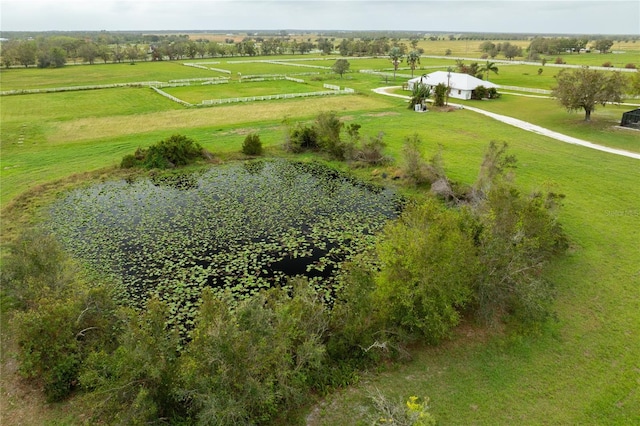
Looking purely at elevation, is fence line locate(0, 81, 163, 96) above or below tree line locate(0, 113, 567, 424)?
above

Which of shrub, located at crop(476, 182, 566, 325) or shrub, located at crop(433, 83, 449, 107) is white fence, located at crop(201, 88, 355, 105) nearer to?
shrub, located at crop(433, 83, 449, 107)

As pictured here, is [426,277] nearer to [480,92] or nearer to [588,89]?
[588,89]

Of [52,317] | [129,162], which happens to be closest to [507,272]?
[52,317]

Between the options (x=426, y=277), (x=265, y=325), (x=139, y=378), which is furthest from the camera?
(x=426, y=277)

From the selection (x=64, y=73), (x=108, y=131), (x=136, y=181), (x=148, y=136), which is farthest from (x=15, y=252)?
(x=64, y=73)

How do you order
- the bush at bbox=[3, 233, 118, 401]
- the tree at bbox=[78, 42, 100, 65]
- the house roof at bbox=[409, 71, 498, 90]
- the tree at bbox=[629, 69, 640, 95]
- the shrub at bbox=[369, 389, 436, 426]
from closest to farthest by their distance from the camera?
1. the shrub at bbox=[369, 389, 436, 426]
2. the bush at bbox=[3, 233, 118, 401]
3. the tree at bbox=[629, 69, 640, 95]
4. the house roof at bbox=[409, 71, 498, 90]
5. the tree at bbox=[78, 42, 100, 65]

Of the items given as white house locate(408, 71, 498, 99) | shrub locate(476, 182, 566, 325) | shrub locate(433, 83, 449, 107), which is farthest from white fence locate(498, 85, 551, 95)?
shrub locate(476, 182, 566, 325)

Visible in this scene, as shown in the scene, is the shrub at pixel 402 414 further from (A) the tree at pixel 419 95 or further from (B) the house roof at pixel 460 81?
(B) the house roof at pixel 460 81
